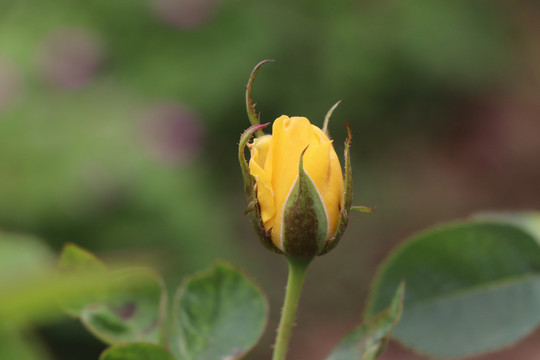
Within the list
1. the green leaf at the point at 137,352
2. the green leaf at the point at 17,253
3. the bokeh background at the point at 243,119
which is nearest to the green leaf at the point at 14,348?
the green leaf at the point at 137,352

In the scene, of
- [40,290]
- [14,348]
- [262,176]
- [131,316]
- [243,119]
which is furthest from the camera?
[243,119]

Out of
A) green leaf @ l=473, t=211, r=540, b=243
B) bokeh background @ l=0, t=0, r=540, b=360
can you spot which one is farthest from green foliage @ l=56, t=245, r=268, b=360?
bokeh background @ l=0, t=0, r=540, b=360

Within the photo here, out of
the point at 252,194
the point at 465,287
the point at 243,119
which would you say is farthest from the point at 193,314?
the point at 243,119

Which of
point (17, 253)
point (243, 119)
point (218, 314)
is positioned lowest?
point (218, 314)

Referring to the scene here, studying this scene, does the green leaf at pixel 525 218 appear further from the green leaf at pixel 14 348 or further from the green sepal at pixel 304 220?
→ the green leaf at pixel 14 348

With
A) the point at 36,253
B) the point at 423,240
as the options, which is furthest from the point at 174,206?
the point at 423,240

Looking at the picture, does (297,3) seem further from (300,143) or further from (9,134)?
(300,143)

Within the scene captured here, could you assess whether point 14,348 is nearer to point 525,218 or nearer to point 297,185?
point 297,185

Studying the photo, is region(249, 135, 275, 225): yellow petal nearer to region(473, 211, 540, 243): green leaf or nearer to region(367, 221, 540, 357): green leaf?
region(367, 221, 540, 357): green leaf
